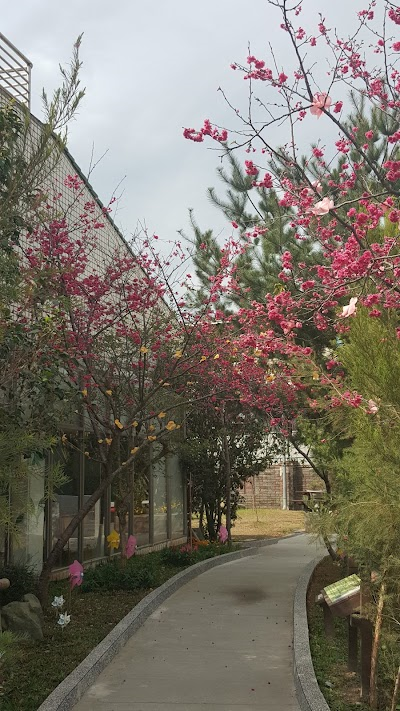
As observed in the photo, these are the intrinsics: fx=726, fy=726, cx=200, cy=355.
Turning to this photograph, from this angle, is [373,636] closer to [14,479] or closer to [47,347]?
[14,479]

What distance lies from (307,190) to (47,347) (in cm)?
293

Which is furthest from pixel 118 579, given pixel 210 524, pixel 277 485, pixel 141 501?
pixel 277 485

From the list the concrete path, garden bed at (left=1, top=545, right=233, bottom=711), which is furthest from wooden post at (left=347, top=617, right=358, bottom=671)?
garden bed at (left=1, top=545, right=233, bottom=711)

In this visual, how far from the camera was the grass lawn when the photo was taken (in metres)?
20.2

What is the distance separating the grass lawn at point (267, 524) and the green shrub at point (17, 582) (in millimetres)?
11025

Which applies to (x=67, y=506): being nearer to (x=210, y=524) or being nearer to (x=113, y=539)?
(x=113, y=539)

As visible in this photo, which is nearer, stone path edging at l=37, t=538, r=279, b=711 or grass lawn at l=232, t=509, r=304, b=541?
stone path edging at l=37, t=538, r=279, b=711

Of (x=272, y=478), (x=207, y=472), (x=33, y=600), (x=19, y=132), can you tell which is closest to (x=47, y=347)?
(x=19, y=132)

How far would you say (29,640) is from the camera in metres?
6.66

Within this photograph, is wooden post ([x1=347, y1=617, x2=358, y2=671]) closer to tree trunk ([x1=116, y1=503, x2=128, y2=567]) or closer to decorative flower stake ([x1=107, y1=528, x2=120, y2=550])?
tree trunk ([x1=116, y1=503, x2=128, y2=567])

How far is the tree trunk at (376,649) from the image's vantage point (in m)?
5.02

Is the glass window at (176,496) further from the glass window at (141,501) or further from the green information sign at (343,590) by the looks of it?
the green information sign at (343,590)

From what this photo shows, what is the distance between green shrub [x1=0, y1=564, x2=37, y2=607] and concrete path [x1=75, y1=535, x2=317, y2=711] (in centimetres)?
134

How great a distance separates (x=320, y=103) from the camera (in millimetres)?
4125
